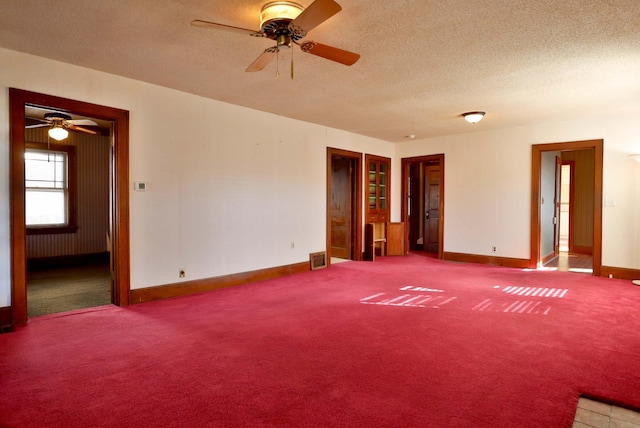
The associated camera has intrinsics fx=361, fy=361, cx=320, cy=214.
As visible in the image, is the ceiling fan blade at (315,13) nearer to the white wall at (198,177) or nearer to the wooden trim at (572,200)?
the white wall at (198,177)

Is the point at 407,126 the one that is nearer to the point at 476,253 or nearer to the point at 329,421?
the point at 476,253

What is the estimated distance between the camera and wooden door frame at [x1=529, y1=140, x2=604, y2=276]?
5.84 meters

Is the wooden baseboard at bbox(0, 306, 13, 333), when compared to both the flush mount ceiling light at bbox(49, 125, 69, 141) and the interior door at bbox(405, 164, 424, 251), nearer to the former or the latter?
the flush mount ceiling light at bbox(49, 125, 69, 141)

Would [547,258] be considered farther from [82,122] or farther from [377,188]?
[82,122]

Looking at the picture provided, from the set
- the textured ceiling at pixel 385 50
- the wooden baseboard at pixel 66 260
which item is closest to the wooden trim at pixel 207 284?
the textured ceiling at pixel 385 50

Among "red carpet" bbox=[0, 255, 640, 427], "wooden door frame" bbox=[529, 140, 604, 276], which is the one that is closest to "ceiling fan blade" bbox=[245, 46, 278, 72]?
"red carpet" bbox=[0, 255, 640, 427]

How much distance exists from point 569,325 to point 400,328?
164 centimetres

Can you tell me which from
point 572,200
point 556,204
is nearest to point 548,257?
point 556,204

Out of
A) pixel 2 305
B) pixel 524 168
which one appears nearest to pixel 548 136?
pixel 524 168

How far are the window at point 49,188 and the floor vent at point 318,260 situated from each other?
486cm

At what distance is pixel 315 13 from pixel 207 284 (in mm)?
3822

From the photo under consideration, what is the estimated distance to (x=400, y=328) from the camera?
11.1ft

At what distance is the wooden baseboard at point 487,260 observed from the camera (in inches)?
264

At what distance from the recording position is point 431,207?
9.02 m
